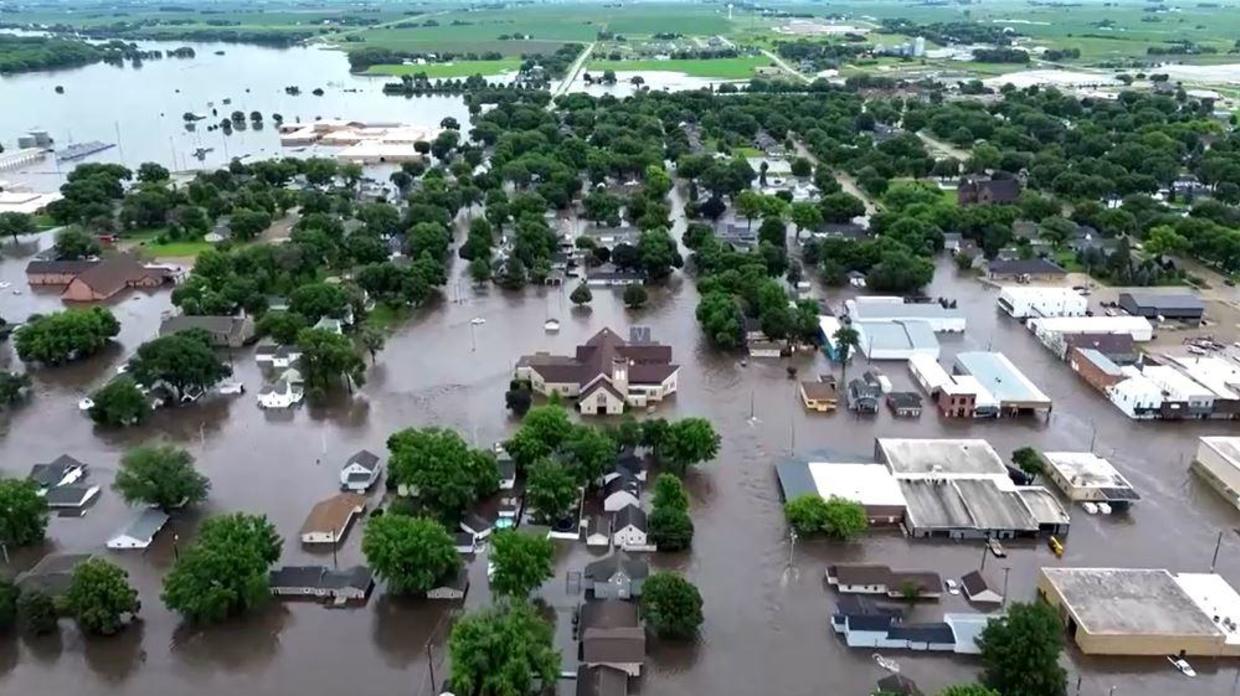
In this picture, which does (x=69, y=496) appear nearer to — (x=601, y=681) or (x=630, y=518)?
(x=630, y=518)

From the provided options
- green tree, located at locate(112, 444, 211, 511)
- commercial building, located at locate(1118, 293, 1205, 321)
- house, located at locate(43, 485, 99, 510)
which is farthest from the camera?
commercial building, located at locate(1118, 293, 1205, 321)

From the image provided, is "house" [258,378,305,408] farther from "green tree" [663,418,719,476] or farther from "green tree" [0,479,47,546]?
"green tree" [663,418,719,476]

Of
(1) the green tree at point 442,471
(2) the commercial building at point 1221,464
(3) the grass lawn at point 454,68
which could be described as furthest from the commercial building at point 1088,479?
(3) the grass lawn at point 454,68

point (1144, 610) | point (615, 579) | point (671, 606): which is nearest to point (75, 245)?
point (615, 579)

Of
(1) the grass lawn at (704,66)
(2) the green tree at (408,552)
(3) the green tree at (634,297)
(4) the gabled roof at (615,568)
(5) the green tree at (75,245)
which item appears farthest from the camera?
(1) the grass lawn at (704,66)

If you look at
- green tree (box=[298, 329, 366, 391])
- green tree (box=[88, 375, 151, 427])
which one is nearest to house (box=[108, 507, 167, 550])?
green tree (box=[88, 375, 151, 427])

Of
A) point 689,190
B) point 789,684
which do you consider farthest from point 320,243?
point 789,684

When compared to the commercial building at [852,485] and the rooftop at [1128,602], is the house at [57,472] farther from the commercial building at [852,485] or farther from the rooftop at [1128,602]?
the rooftop at [1128,602]
